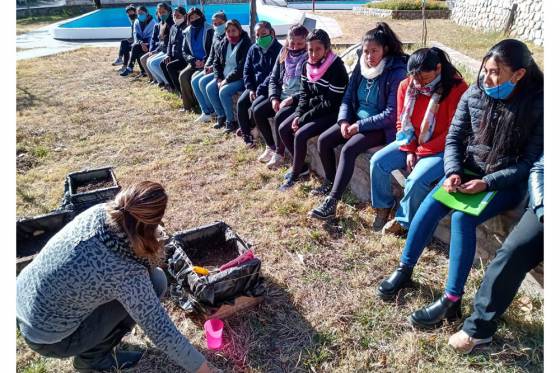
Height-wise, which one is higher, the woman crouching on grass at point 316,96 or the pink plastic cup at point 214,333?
the woman crouching on grass at point 316,96

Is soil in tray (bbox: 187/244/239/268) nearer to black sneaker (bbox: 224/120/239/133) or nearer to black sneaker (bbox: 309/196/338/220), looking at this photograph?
black sneaker (bbox: 309/196/338/220)

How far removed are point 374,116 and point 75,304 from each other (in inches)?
101

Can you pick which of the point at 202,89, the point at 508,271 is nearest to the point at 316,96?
the point at 508,271

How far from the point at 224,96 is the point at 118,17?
1589cm

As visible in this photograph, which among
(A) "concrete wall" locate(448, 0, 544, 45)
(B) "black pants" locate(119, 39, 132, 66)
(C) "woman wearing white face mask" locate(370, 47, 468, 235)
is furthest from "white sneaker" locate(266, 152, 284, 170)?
(A) "concrete wall" locate(448, 0, 544, 45)

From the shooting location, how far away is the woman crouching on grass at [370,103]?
3.48 m

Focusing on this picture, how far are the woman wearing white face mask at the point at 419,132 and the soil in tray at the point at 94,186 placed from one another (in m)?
2.20

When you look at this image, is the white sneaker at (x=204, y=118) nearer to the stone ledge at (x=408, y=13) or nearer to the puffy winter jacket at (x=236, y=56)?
the puffy winter jacket at (x=236, y=56)

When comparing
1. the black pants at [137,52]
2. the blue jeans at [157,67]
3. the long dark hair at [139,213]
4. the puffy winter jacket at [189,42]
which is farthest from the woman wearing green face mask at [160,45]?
the long dark hair at [139,213]

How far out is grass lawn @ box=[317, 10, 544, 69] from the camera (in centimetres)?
852

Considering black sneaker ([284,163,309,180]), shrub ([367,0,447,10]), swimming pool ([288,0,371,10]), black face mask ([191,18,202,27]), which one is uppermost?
swimming pool ([288,0,371,10])

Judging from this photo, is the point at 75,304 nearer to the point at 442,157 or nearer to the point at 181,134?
the point at 442,157

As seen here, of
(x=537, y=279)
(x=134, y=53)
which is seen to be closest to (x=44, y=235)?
(x=537, y=279)

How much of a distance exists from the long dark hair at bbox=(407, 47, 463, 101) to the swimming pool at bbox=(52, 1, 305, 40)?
402 inches
